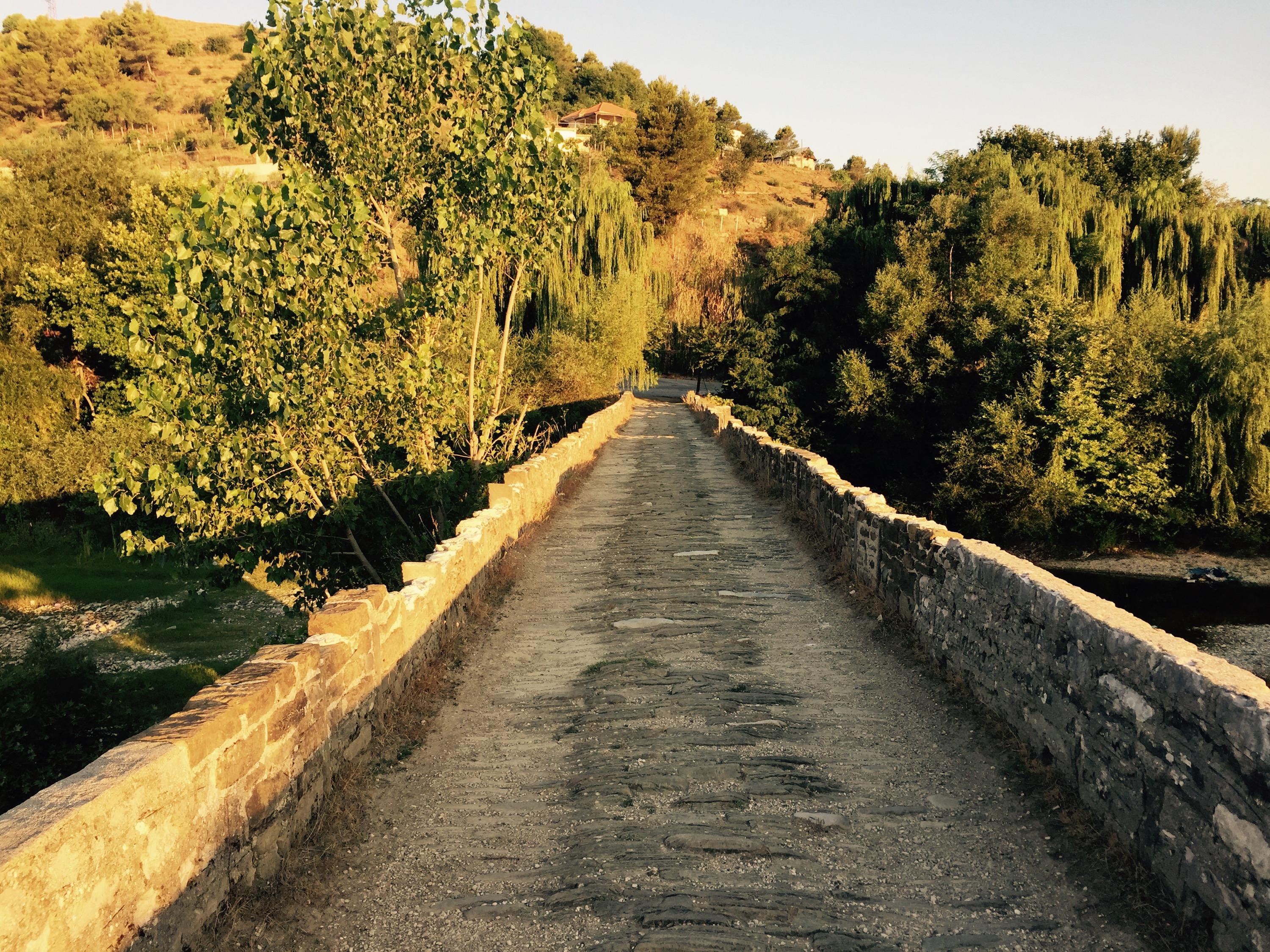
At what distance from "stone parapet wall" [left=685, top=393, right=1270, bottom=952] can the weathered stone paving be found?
0.33 m

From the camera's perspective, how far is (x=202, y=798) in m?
3.66

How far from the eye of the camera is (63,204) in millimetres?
32312

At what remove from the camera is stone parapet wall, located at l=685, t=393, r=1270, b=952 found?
3.45 metres

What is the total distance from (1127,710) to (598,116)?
104m

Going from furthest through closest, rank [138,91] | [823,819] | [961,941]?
[138,91], [823,819], [961,941]

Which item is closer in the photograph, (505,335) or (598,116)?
(505,335)

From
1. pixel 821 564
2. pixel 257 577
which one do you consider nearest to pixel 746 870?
pixel 821 564

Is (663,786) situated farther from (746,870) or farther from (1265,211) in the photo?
(1265,211)

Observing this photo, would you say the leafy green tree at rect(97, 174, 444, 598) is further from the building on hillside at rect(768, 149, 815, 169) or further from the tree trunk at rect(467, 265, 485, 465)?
the building on hillside at rect(768, 149, 815, 169)

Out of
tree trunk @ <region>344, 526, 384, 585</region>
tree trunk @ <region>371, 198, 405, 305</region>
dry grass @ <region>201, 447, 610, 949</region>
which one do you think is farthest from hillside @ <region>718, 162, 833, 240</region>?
dry grass @ <region>201, 447, 610, 949</region>

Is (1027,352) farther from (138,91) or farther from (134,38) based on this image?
(134,38)

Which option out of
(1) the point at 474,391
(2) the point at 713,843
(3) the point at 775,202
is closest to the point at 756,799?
(2) the point at 713,843

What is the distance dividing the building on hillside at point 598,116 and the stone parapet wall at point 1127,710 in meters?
97.2

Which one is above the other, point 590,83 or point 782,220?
point 590,83
